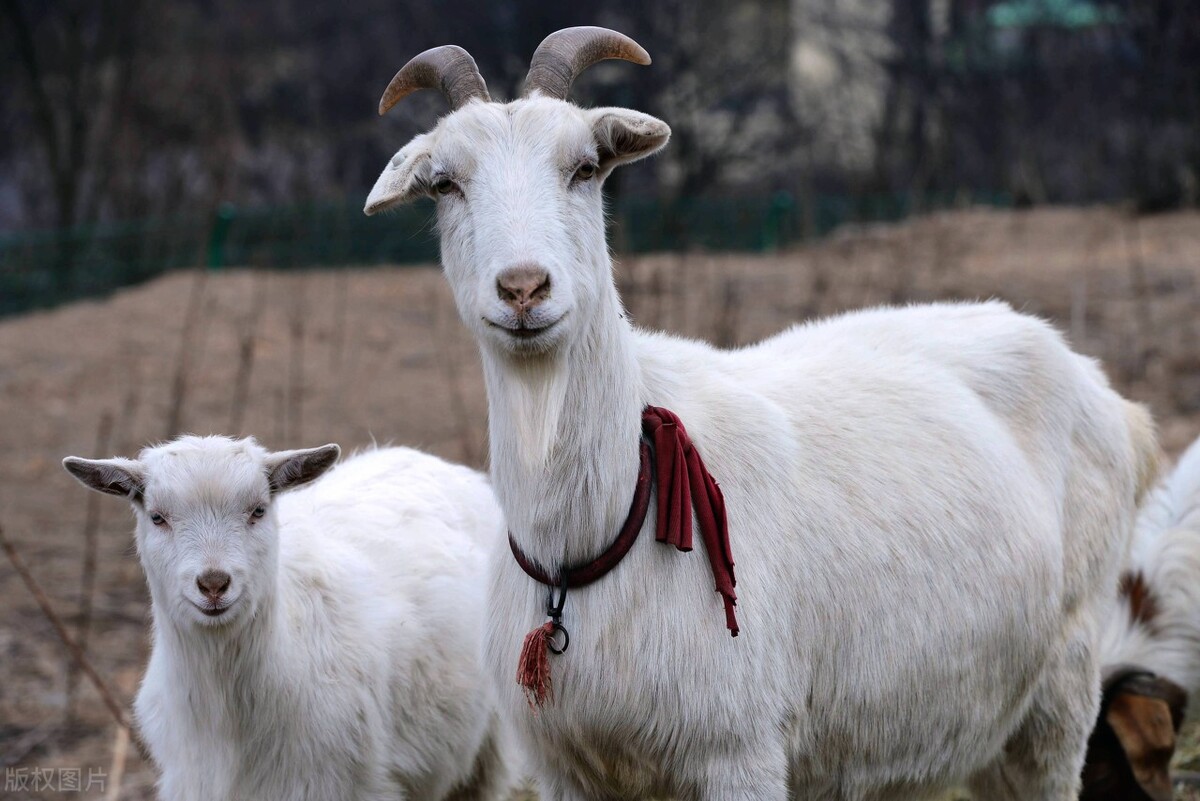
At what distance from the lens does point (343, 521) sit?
5742mm

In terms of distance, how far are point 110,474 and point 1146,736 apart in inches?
168

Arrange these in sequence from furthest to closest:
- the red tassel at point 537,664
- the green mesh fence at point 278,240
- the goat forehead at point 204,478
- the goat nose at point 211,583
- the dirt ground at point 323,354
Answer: the green mesh fence at point 278,240, the dirt ground at point 323,354, the goat forehead at point 204,478, the goat nose at point 211,583, the red tassel at point 537,664

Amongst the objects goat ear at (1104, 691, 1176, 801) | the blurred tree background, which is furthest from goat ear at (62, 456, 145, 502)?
the blurred tree background

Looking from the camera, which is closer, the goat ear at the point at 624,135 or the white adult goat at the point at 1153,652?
the goat ear at the point at 624,135

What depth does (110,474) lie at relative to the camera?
189 inches

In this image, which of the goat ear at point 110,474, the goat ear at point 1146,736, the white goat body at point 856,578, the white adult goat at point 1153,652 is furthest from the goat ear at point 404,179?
the goat ear at point 1146,736

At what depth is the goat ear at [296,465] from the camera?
192 inches

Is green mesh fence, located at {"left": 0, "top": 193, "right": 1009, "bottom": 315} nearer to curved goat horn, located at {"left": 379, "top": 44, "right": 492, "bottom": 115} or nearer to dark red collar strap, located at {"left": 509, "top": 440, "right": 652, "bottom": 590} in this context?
curved goat horn, located at {"left": 379, "top": 44, "right": 492, "bottom": 115}

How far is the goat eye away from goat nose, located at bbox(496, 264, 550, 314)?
17.6 inches

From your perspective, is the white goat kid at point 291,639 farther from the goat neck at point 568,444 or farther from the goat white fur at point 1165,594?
the goat white fur at point 1165,594

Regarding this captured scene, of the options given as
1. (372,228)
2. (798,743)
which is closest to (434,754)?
(798,743)

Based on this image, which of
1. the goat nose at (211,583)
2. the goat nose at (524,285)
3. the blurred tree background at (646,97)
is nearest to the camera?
the goat nose at (524,285)

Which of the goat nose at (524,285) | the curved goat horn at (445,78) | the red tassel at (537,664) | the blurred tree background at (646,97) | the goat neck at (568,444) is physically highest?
the blurred tree background at (646,97)

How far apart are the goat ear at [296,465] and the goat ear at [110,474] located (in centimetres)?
44
